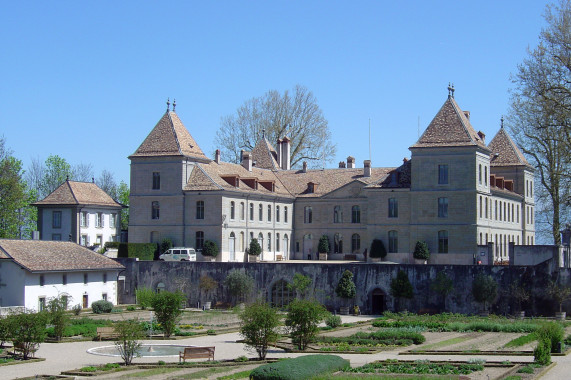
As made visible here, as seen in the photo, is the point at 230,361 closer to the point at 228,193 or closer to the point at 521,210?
the point at 228,193

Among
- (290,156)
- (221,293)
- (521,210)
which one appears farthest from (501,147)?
(221,293)

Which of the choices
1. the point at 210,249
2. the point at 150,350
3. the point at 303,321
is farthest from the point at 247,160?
the point at 303,321

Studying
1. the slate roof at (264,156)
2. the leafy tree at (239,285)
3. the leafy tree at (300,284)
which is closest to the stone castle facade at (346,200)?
the slate roof at (264,156)

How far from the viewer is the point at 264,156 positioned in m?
77.2

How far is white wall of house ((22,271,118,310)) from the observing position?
162ft

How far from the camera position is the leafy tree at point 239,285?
54625mm

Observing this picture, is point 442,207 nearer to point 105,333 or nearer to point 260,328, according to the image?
point 105,333

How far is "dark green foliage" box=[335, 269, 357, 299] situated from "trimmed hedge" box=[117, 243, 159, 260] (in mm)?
15168

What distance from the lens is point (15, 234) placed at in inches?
2798

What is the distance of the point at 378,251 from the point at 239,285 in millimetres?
11737

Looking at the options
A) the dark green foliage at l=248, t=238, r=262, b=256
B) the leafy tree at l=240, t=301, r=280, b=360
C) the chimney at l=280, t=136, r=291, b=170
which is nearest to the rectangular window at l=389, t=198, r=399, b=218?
the dark green foliage at l=248, t=238, r=262, b=256

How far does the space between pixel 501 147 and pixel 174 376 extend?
49.0 meters

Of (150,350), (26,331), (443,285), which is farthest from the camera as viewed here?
(443,285)

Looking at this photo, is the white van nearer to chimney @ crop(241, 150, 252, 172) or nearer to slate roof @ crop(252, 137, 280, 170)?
chimney @ crop(241, 150, 252, 172)
